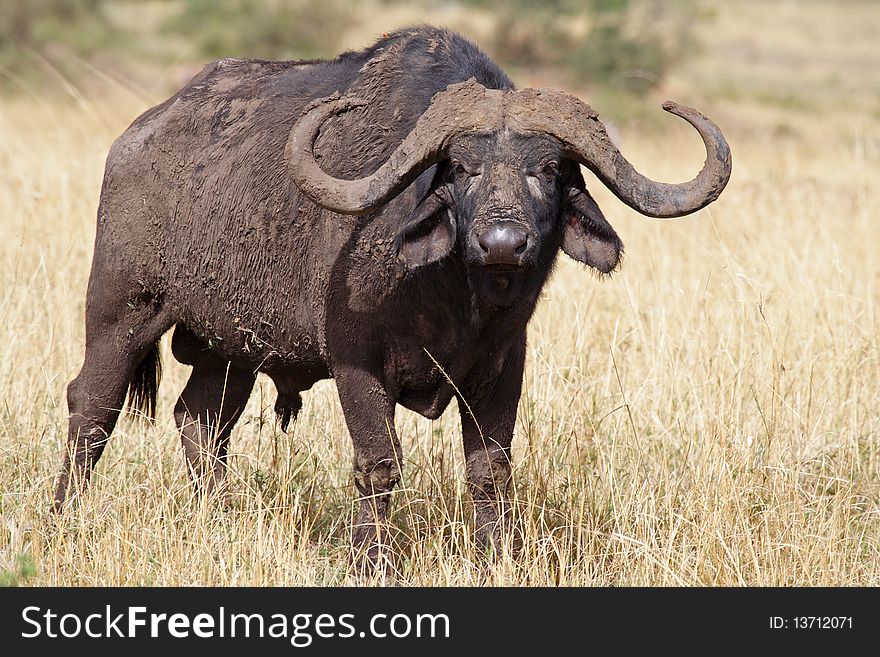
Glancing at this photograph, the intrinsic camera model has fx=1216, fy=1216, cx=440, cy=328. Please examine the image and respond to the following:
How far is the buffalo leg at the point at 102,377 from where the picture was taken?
5727 millimetres

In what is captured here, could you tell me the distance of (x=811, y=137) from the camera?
2133 centimetres

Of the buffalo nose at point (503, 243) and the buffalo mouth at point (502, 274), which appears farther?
the buffalo mouth at point (502, 274)

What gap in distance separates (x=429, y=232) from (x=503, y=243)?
61 centimetres

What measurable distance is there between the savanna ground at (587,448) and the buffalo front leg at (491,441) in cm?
12

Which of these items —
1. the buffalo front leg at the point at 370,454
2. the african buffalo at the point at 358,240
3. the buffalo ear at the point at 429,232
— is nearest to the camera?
the african buffalo at the point at 358,240

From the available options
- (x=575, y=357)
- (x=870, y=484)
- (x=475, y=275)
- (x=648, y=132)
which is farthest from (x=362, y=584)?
(x=648, y=132)

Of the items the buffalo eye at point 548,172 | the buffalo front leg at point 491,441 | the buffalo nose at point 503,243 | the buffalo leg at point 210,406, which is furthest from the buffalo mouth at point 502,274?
the buffalo leg at point 210,406

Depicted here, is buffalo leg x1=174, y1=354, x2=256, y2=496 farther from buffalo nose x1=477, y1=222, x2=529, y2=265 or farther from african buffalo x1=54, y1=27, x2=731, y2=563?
buffalo nose x1=477, y1=222, x2=529, y2=265

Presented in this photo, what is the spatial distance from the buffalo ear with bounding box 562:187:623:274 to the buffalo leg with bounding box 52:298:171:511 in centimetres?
217

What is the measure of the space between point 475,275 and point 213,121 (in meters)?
1.81

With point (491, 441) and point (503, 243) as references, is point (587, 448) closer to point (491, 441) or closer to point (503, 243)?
point (491, 441)

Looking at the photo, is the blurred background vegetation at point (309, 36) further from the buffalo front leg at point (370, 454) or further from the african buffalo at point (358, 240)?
the buffalo front leg at point (370, 454)
